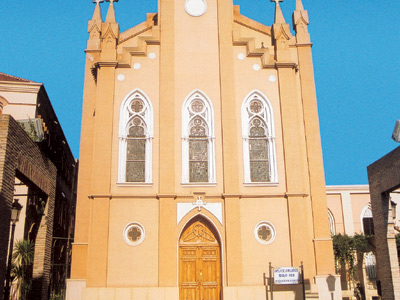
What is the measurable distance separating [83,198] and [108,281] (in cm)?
353

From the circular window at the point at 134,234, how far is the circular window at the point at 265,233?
467cm

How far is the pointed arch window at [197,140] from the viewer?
68.5 feet

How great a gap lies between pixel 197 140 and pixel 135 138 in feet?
8.77

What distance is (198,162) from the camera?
2105 centimetres

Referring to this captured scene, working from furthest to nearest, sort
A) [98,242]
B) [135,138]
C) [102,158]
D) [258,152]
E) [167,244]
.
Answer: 1. [258,152]
2. [135,138]
3. [102,158]
4. [167,244]
5. [98,242]

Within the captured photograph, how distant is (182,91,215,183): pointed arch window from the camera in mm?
20891

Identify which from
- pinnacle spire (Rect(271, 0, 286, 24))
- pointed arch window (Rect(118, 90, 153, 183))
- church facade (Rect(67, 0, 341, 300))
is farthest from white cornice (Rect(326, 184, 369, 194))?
pointed arch window (Rect(118, 90, 153, 183))

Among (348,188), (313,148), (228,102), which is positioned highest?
(228,102)

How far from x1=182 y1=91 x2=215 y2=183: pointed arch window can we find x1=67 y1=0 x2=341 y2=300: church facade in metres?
0.05

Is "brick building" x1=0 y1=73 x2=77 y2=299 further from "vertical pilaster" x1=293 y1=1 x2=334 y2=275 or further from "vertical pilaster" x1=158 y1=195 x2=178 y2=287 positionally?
"vertical pilaster" x1=293 y1=1 x2=334 y2=275

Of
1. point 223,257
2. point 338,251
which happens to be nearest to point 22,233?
point 223,257

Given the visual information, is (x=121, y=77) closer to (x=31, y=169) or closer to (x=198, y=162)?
(x=198, y=162)

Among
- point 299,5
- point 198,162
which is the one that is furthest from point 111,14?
point 299,5

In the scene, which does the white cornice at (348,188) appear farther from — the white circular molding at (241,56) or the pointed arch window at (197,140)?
the pointed arch window at (197,140)
